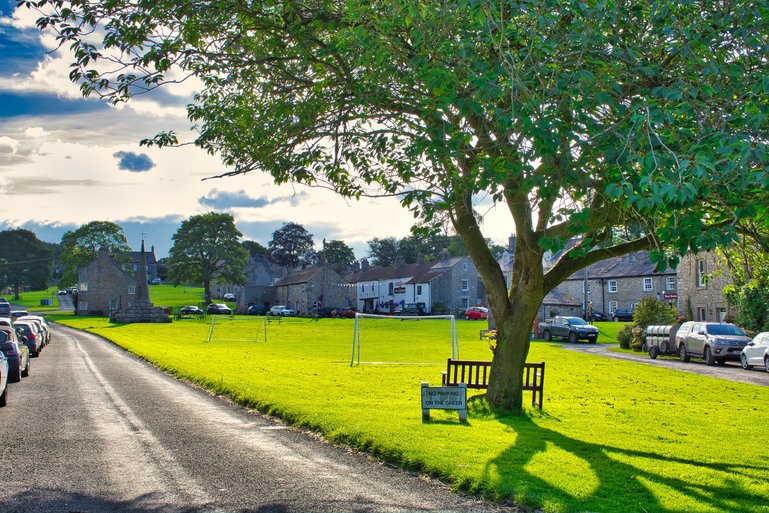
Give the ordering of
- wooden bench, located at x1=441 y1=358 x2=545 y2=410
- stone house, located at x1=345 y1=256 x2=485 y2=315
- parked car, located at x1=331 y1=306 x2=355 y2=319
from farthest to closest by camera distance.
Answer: stone house, located at x1=345 y1=256 x2=485 y2=315
parked car, located at x1=331 y1=306 x2=355 y2=319
wooden bench, located at x1=441 y1=358 x2=545 y2=410

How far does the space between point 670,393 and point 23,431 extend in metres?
17.3

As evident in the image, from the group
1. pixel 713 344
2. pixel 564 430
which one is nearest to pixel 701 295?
pixel 713 344

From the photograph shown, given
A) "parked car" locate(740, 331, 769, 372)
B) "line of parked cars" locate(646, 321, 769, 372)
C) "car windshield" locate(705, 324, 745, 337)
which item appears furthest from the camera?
"car windshield" locate(705, 324, 745, 337)

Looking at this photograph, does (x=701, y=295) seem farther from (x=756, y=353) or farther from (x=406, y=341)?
(x=756, y=353)

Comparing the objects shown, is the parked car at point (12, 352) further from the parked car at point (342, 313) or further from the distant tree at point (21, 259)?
A: the distant tree at point (21, 259)

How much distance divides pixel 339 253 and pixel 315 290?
41.2 m

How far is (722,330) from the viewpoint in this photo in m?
35.6

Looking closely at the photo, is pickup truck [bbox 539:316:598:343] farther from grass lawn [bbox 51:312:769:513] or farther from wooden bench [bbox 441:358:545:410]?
wooden bench [bbox 441:358:545:410]

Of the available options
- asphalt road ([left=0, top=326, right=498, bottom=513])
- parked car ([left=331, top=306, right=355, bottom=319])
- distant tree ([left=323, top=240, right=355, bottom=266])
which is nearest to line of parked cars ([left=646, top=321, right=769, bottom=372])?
asphalt road ([left=0, top=326, right=498, bottom=513])

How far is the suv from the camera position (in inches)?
1339

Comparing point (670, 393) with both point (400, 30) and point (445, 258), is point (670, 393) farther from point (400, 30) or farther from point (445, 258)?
point (445, 258)

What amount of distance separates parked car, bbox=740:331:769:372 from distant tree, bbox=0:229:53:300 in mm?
129640

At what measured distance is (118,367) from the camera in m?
27.7

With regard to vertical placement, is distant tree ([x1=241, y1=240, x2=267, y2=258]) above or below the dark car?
above
